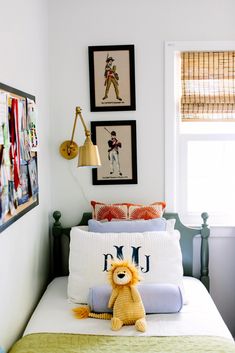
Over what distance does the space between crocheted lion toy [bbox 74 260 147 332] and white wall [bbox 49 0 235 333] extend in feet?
2.88

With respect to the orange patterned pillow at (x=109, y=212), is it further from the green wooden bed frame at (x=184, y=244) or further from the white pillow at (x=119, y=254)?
the white pillow at (x=119, y=254)

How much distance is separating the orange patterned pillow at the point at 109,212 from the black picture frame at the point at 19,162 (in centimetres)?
45

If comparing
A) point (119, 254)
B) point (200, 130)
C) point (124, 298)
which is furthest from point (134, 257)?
point (200, 130)

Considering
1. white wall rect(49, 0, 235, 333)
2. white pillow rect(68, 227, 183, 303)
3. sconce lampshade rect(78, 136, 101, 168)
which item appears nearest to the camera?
white pillow rect(68, 227, 183, 303)

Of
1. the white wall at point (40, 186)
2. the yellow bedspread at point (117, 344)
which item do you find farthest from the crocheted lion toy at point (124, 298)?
the white wall at point (40, 186)

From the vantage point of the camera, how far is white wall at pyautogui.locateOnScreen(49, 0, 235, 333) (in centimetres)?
282

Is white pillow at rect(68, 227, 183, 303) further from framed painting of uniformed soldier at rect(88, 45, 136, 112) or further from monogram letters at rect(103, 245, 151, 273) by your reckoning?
framed painting of uniformed soldier at rect(88, 45, 136, 112)

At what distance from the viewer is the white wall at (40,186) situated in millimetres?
1917


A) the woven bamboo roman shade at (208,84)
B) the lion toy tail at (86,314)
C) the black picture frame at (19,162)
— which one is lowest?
the lion toy tail at (86,314)

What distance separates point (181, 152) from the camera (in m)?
2.97

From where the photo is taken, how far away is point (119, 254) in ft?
7.74

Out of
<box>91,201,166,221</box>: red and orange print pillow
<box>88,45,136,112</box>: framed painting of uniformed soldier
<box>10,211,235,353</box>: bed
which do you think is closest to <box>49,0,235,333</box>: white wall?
<box>88,45,136,112</box>: framed painting of uniformed soldier

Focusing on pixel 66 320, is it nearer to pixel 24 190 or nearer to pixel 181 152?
pixel 24 190

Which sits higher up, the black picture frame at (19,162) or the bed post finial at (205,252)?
the black picture frame at (19,162)
